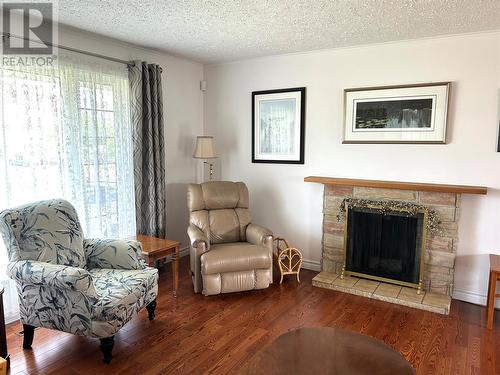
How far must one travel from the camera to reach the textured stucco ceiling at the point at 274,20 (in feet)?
8.30

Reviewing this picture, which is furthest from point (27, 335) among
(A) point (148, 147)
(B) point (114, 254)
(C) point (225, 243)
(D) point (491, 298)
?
(D) point (491, 298)

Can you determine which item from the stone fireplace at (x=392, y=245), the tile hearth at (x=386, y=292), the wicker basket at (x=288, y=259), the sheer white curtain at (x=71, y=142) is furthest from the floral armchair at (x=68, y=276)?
the stone fireplace at (x=392, y=245)

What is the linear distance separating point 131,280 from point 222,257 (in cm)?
92

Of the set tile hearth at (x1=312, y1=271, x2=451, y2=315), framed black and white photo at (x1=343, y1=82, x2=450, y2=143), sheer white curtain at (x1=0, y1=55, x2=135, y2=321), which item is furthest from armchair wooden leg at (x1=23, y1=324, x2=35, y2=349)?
framed black and white photo at (x1=343, y1=82, x2=450, y2=143)

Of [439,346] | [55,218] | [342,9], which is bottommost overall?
[439,346]

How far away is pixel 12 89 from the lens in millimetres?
2736

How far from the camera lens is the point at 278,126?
419cm

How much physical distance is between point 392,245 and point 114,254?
2555 mm

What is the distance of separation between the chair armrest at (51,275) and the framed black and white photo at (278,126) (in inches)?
100

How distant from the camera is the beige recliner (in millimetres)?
3283

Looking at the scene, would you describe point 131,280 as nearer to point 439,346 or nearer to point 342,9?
point 439,346

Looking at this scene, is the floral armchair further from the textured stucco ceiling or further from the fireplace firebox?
the fireplace firebox

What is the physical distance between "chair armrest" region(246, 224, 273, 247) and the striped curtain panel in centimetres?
97

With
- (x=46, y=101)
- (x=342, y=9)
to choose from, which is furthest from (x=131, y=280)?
(x=342, y=9)
